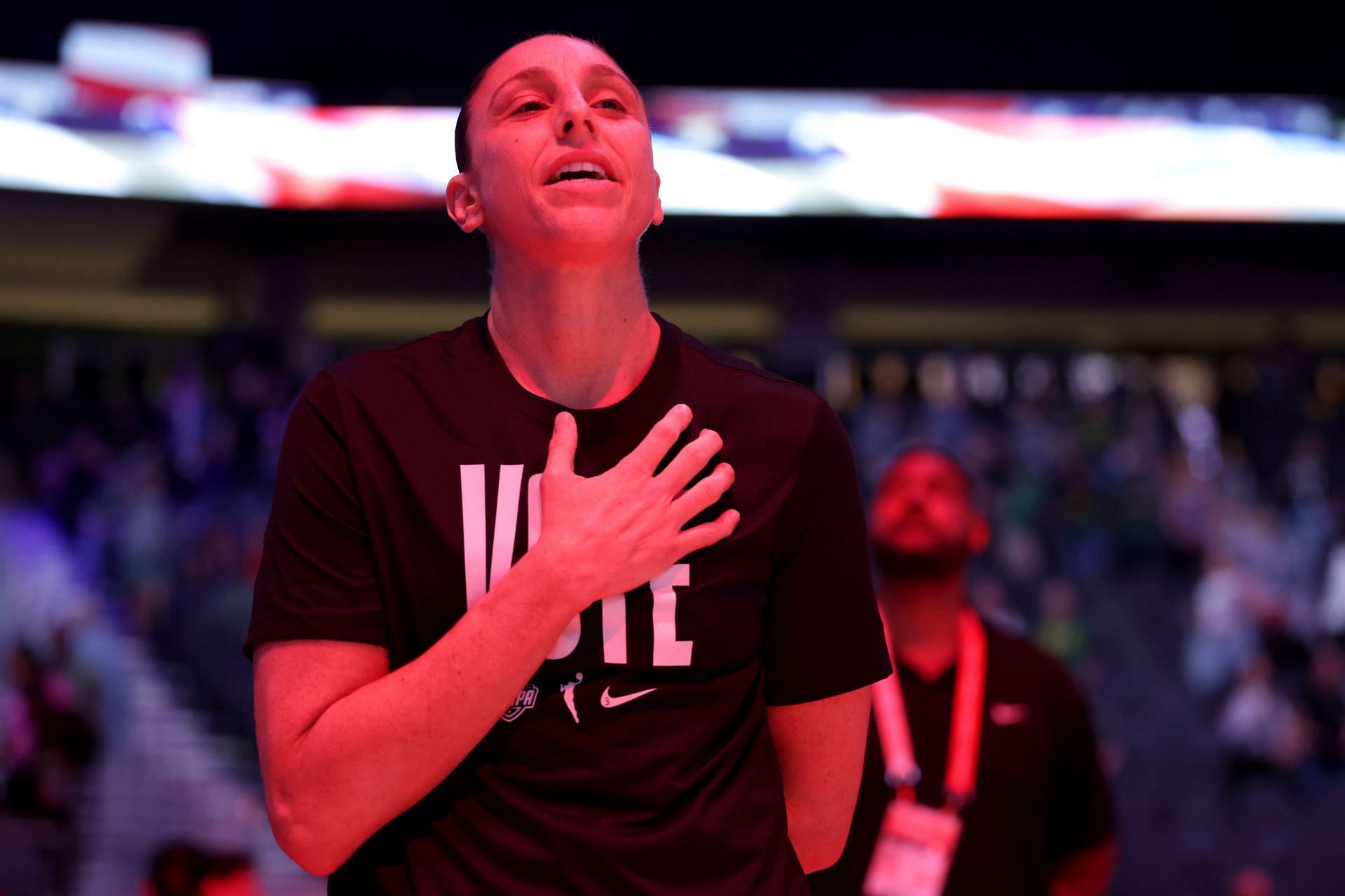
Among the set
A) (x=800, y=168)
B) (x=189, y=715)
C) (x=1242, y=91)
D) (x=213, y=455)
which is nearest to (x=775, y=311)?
(x=800, y=168)

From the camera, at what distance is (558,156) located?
1.43 meters

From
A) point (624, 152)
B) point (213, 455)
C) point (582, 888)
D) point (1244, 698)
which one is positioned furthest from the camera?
point (213, 455)

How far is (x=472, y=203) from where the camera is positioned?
1.54m

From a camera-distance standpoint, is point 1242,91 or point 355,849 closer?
point 355,849

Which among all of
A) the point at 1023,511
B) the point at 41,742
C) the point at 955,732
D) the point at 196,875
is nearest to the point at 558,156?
the point at 955,732

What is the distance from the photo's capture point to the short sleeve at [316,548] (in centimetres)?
130

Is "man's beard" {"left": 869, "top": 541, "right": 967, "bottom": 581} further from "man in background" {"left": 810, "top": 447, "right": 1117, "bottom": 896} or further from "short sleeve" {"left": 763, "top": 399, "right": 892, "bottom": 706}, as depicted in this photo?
"short sleeve" {"left": 763, "top": 399, "right": 892, "bottom": 706}

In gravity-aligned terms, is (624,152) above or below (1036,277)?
below

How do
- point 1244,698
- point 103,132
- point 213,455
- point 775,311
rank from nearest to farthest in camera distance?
point 1244,698, point 213,455, point 103,132, point 775,311

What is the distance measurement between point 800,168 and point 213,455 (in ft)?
20.7

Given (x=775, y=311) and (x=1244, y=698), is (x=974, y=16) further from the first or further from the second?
(x=1244, y=698)

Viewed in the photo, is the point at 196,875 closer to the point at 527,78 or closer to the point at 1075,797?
the point at 1075,797

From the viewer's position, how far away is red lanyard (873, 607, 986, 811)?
305cm

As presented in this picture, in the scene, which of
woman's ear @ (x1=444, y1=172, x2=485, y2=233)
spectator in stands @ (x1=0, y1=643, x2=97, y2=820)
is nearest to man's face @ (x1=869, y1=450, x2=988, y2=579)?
woman's ear @ (x1=444, y1=172, x2=485, y2=233)
